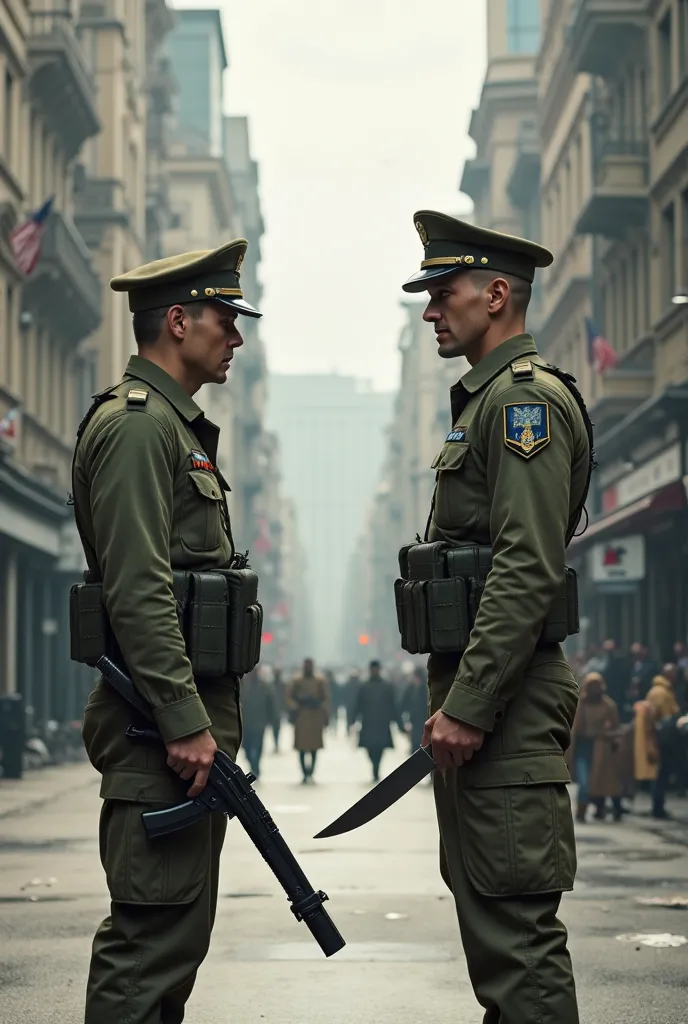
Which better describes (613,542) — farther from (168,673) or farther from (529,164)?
(529,164)

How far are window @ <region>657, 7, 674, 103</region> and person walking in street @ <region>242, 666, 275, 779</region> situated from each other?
11.2 meters

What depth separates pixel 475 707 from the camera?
4.96 m

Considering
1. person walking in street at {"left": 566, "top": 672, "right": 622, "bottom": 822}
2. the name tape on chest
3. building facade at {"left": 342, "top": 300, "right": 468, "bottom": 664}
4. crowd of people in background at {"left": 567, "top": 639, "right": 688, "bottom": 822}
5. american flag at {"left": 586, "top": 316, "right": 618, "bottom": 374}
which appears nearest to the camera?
the name tape on chest

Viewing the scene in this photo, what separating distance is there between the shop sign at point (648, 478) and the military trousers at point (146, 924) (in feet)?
70.7

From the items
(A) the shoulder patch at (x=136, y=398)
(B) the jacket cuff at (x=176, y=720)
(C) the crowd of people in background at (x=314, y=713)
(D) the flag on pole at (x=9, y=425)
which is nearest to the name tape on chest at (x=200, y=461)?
(A) the shoulder patch at (x=136, y=398)

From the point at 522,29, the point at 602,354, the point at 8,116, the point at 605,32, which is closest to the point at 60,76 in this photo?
the point at 8,116

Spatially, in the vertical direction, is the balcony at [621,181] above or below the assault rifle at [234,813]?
above

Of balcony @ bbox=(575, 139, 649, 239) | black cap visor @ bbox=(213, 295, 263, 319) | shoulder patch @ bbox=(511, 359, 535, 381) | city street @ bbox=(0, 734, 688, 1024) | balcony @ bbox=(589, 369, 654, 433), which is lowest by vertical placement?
city street @ bbox=(0, 734, 688, 1024)

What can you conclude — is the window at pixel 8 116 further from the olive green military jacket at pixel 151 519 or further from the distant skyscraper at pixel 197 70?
the distant skyscraper at pixel 197 70

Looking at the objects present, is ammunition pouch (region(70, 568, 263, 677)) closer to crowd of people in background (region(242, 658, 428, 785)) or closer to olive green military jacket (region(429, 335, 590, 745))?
olive green military jacket (region(429, 335, 590, 745))

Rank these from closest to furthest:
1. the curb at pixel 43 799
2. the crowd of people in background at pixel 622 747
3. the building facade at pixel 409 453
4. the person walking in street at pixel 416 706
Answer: the crowd of people in background at pixel 622 747, the curb at pixel 43 799, the person walking in street at pixel 416 706, the building facade at pixel 409 453

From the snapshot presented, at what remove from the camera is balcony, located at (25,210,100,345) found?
35531mm

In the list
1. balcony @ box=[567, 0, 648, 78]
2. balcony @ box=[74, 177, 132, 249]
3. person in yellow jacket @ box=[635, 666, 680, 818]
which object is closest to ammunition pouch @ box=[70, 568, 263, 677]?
person in yellow jacket @ box=[635, 666, 680, 818]

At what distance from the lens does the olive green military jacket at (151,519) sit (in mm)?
5027
